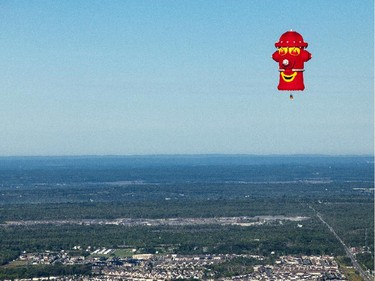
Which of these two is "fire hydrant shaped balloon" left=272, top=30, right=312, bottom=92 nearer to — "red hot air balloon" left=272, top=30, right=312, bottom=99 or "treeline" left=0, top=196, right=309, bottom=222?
"red hot air balloon" left=272, top=30, right=312, bottom=99

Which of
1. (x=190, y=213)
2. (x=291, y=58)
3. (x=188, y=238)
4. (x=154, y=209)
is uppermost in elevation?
(x=291, y=58)

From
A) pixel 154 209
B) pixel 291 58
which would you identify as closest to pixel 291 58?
pixel 291 58

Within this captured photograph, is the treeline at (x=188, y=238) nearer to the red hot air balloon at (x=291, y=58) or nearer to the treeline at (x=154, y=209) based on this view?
the treeline at (x=154, y=209)

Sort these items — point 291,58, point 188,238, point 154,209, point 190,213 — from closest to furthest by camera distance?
point 291,58, point 188,238, point 190,213, point 154,209

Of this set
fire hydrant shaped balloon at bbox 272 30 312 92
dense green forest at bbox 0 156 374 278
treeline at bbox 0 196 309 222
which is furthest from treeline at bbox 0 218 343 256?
fire hydrant shaped balloon at bbox 272 30 312 92

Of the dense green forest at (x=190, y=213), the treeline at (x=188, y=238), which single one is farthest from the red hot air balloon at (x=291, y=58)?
the treeline at (x=188, y=238)

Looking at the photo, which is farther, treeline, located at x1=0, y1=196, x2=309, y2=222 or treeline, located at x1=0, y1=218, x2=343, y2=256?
treeline, located at x1=0, y1=196, x2=309, y2=222

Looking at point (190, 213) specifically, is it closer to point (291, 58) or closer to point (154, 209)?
point (154, 209)

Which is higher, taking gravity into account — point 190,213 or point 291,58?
point 291,58

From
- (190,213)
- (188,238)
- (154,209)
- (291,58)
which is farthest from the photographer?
(154,209)
